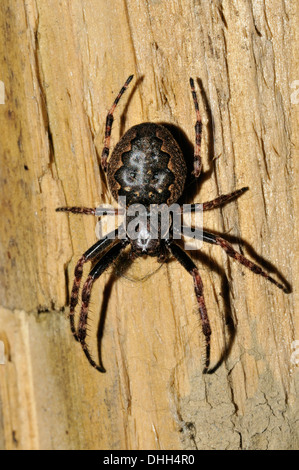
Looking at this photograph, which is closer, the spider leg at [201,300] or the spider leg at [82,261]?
the spider leg at [201,300]

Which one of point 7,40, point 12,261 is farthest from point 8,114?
point 12,261

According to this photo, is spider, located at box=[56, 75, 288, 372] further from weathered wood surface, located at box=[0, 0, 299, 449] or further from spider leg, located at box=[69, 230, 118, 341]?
weathered wood surface, located at box=[0, 0, 299, 449]

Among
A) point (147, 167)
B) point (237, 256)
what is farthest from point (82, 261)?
point (237, 256)

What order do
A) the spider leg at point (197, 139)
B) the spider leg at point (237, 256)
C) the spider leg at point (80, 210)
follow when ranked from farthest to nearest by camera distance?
the spider leg at point (80, 210) < the spider leg at point (237, 256) < the spider leg at point (197, 139)

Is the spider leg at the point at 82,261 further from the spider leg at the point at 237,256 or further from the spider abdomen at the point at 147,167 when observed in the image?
the spider leg at the point at 237,256

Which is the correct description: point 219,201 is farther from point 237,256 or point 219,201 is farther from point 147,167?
point 147,167

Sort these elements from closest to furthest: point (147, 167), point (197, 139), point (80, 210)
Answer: point (197, 139)
point (147, 167)
point (80, 210)

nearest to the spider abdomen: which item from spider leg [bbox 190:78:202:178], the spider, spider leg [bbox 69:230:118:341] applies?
the spider

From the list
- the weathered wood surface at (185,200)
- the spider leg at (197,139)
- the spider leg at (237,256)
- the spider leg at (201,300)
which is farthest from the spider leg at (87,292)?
the spider leg at (197,139)
